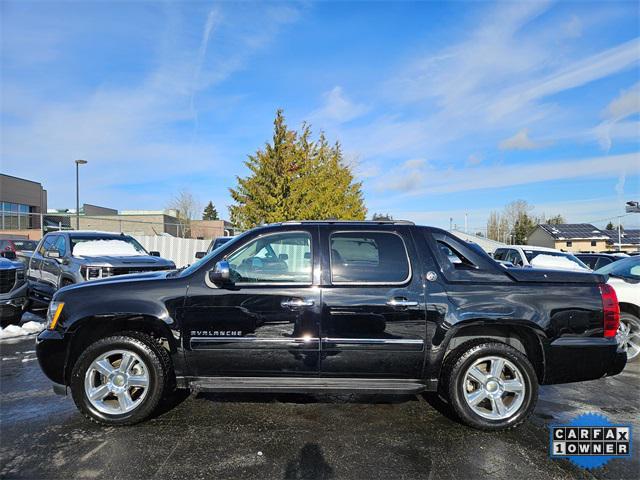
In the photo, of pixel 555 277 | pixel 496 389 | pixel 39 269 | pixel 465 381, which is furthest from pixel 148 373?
pixel 39 269

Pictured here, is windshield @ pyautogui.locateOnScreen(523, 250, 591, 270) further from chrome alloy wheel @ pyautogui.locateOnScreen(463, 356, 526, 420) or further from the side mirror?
the side mirror

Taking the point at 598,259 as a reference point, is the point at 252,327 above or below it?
below

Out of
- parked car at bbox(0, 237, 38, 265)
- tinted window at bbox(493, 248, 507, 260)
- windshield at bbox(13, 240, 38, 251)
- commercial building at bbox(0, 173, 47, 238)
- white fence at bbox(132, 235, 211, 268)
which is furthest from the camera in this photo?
commercial building at bbox(0, 173, 47, 238)

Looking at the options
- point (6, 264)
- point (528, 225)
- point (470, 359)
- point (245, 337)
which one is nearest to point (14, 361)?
point (6, 264)

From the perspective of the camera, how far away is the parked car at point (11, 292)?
695cm

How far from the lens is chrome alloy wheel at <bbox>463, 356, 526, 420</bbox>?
3533mm

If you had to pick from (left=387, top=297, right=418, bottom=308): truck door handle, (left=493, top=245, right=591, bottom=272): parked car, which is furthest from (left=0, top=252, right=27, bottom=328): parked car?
(left=493, top=245, right=591, bottom=272): parked car

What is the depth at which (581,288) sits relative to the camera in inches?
141

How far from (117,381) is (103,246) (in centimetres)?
591

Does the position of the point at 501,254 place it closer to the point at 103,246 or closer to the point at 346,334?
the point at 346,334

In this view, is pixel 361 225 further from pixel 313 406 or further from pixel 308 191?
pixel 308 191

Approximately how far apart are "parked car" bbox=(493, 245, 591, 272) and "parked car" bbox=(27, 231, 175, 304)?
8869 millimetres

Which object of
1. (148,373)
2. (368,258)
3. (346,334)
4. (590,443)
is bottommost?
(590,443)

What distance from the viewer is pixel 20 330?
22.7ft
